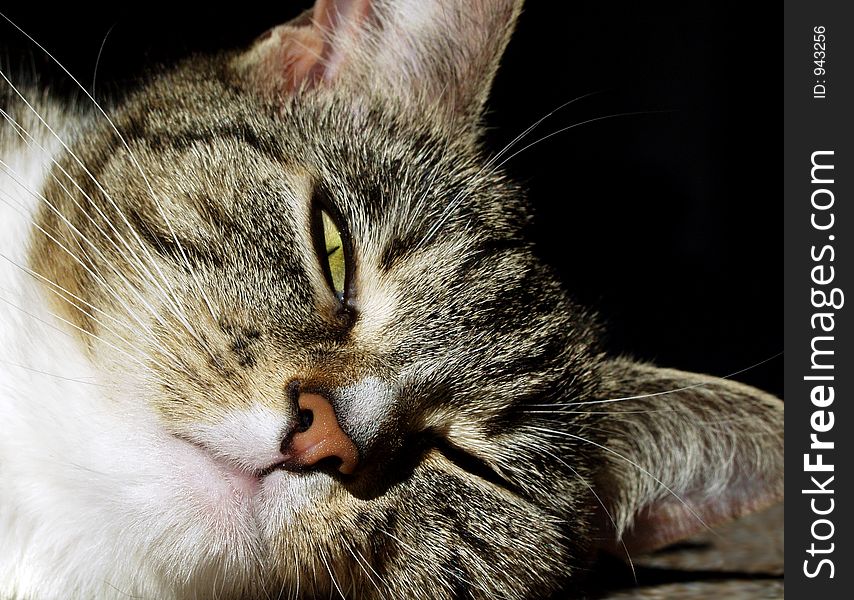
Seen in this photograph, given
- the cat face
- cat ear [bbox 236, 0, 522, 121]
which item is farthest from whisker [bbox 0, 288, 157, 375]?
cat ear [bbox 236, 0, 522, 121]

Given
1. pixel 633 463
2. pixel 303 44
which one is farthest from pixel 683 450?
pixel 303 44

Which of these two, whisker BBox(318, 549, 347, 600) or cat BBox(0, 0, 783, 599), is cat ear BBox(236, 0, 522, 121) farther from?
whisker BBox(318, 549, 347, 600)

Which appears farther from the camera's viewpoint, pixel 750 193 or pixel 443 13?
pixel 750 193

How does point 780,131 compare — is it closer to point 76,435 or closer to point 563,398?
point 563,398

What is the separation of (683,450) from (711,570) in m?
0.24

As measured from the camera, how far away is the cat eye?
1.33 metres

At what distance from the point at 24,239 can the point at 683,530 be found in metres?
1.39

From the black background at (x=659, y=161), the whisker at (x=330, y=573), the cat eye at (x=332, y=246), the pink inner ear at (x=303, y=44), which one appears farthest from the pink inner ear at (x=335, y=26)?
the whisker at (x=330, y=573)

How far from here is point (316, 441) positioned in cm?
107

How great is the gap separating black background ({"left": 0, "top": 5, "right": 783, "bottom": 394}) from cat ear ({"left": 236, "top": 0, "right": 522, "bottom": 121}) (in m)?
0.41

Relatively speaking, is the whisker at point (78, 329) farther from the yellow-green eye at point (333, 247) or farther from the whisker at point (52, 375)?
the yellow-green eye at point (333, 247)

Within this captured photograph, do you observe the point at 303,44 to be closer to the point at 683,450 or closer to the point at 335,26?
the point at 335,26

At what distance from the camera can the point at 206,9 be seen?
6.98 ft
